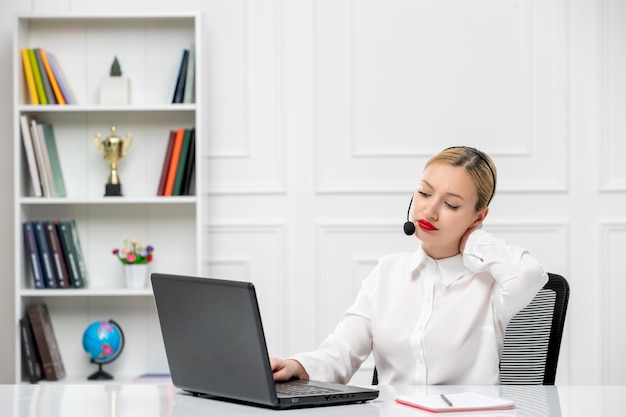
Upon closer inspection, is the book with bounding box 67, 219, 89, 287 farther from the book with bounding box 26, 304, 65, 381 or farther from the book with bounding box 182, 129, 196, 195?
the book with bounding box 182, 129, 196, 195

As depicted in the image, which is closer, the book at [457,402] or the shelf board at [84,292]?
the book at [457,402]

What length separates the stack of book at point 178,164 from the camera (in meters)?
3.53

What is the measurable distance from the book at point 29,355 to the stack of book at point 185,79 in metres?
1.10

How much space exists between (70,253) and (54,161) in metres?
0.40

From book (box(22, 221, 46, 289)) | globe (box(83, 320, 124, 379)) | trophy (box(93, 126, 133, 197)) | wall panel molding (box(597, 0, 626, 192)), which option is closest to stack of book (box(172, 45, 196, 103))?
trophy (box(93, 126, 133, 197))

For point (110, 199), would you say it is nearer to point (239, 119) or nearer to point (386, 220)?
point (239, 119)

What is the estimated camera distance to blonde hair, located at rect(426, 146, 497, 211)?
198 cm

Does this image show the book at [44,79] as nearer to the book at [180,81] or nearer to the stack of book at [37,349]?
the book at [180,81]

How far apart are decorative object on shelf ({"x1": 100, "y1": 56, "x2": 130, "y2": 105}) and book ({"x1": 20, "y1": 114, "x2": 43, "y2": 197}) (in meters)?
0.32

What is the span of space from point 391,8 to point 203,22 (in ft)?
2.63

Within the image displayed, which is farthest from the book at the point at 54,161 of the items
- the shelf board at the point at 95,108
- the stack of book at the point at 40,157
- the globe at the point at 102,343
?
the globe at the point at 102,343

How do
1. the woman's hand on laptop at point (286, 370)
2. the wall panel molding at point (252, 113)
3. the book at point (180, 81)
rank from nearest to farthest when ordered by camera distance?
the woman's hand on laptop at point (286, 370) < the book at point (180, 81) < the wall panel molding at point (252, 113)

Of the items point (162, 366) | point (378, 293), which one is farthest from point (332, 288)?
point (378, 293)

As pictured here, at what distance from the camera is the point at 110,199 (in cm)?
348
